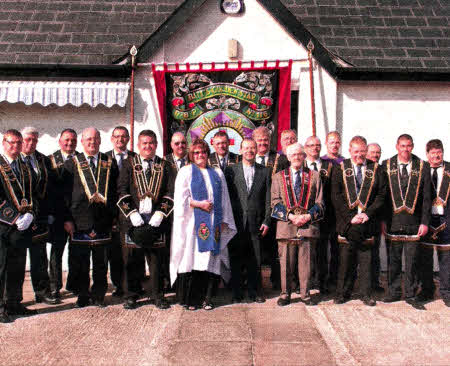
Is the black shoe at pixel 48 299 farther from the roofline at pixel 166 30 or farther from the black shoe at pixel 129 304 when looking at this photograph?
the roofline at pixel 166 30

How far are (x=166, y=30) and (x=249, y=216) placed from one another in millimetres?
3671

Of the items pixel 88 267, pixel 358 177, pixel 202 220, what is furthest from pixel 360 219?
pixel 88 267

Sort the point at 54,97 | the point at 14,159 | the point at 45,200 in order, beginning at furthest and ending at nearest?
1. the point at 54,97
2. the point at 45,200
3. the point at 14,159

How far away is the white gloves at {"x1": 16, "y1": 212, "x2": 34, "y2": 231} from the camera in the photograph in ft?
17.5

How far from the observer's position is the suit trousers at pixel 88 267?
582cm

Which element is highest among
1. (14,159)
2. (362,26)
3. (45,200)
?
(362,26)

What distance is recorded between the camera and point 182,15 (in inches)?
319

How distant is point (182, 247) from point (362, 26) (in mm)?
5410

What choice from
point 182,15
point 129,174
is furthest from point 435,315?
point 182,15

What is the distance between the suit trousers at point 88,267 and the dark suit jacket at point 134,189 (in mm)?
405

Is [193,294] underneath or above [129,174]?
underneath

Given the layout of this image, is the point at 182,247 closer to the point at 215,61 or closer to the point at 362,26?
the point at 215,61

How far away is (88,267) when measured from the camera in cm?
586

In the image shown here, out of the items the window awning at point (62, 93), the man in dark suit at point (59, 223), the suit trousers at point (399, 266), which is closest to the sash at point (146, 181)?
the man in dark suit at point (59, 223)
